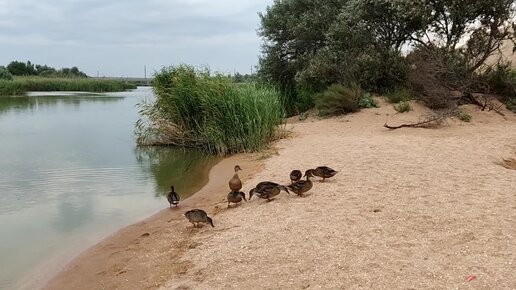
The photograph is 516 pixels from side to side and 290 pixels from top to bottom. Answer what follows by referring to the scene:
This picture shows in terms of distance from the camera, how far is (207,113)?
14367 mm

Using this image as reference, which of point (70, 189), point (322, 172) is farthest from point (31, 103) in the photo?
point (322, 172)

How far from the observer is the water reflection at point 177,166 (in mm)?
10628

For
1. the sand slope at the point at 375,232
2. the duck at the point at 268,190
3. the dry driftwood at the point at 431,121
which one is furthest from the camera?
the dry driftwood at the point at 431,121

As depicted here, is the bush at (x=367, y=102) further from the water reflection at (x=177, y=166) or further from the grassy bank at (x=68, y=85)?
the grassy bank at (x=68, y=85)

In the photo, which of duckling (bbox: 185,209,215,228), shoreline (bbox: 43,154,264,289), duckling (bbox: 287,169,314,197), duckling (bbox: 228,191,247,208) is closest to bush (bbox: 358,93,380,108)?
shoreline (bbox: 43,154,264,289)

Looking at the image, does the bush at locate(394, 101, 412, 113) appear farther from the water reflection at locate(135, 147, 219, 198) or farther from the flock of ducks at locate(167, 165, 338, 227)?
the flock of ducks at locate(167, 165, 338, 227)

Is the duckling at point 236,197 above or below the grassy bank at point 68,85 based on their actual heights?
below

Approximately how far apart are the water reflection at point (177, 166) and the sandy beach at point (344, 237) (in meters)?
1.15

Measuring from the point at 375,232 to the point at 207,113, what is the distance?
9488 millimetres

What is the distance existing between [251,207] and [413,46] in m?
13.5

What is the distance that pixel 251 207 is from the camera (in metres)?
7.14

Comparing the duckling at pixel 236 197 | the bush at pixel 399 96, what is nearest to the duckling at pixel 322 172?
the duckling at pixel 236 197

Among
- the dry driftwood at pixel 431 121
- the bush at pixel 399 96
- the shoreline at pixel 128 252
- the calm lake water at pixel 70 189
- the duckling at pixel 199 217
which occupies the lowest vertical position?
the calm lake water at pixel 70 189

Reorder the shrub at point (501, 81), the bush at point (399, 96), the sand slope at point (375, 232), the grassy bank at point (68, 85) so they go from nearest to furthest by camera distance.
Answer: the sand slope at point (375, 232) < the bush at point (399, 96) < the shrub at point (501, 81) < the grassy bank at point (68, 85)
